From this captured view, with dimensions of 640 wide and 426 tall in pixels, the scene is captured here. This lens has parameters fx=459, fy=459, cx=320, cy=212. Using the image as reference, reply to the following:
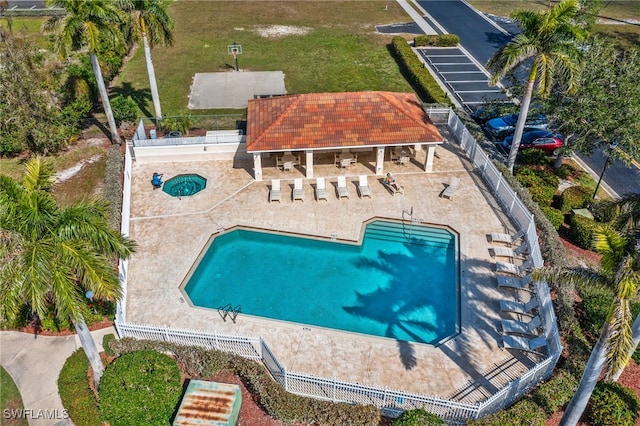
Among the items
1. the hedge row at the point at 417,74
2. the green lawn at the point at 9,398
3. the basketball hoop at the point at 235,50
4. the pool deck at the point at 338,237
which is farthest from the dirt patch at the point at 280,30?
the green lawn at the point at 9,398

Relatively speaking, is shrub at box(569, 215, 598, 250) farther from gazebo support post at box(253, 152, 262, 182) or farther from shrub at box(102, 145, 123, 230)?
shrub at box(102, 145, 123, 230)

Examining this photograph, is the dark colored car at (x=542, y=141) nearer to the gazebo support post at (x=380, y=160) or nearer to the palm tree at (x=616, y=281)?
the gazebo support post at (x=380, y=160)

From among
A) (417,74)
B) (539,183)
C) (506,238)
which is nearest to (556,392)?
(506,238)

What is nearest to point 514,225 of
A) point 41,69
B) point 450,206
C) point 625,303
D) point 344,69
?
point 450,206

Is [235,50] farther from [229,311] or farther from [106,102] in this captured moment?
[229,311]

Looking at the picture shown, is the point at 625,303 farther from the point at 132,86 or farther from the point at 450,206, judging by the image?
the point at 132,86
